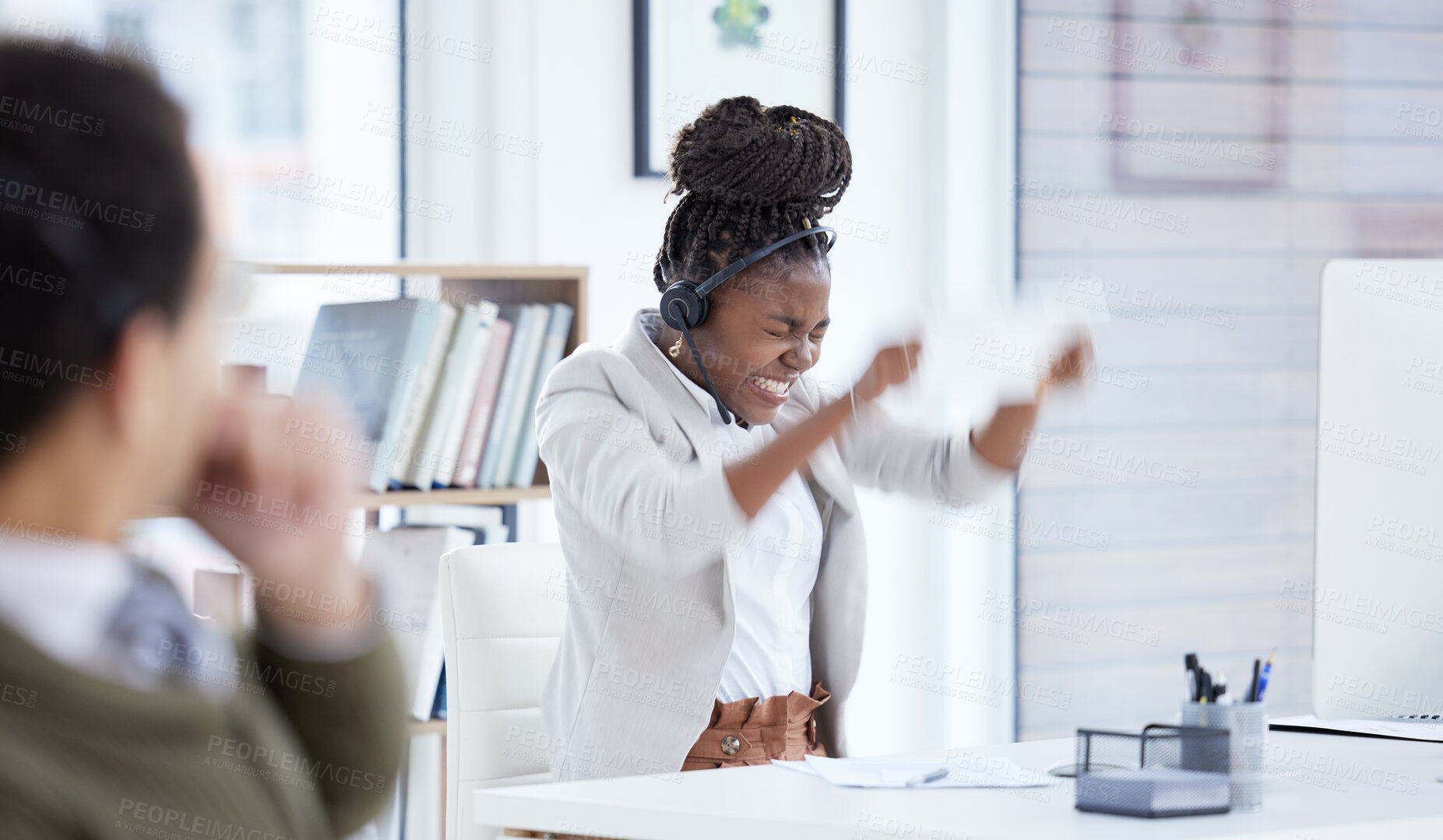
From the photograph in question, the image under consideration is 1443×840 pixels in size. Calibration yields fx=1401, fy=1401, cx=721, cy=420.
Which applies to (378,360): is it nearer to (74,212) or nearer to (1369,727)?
(1369,727)

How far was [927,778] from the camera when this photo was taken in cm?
125

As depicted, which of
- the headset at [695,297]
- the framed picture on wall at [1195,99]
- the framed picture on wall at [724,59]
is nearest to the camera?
the headset at [695,297]

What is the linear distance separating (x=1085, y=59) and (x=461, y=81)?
1.28 m

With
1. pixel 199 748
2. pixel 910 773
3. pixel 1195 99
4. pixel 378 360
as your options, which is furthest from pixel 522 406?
pixel 199 748

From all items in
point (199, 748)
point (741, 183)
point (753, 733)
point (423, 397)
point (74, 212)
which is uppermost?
point (741, 183)

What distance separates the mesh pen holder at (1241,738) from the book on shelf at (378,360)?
135 centimetres

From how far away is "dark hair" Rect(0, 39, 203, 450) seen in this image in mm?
520

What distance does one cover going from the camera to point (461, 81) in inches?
103

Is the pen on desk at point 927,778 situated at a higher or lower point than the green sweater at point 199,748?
lower

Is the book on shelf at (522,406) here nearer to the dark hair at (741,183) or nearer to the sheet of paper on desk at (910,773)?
the dark hair at (741,183)

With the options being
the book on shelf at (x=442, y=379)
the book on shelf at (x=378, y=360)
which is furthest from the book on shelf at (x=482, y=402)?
the book on shelf at (x=378, y=360)

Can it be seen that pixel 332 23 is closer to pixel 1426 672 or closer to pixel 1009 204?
pixel 1009 204

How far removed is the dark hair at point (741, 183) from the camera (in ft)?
5.70

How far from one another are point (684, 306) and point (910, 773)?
67 cm
